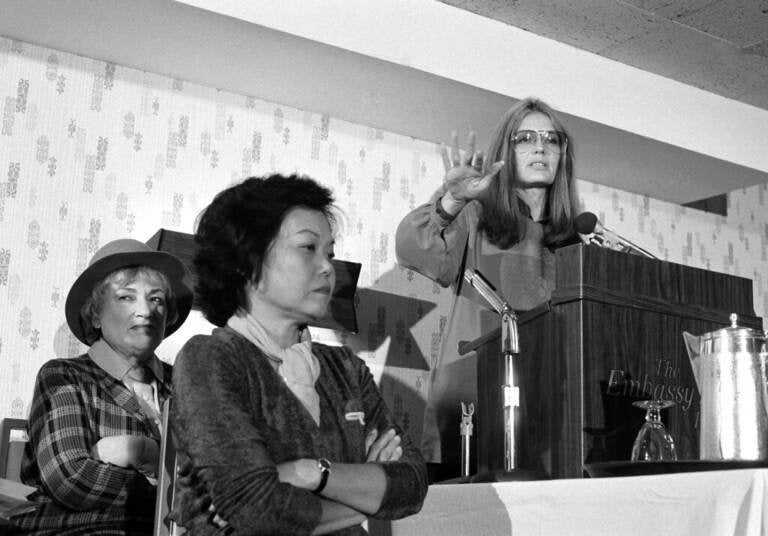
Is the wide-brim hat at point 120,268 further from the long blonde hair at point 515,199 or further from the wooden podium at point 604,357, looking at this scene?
the wooden podium at point 604,357

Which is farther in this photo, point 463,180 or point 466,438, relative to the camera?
point 463,180

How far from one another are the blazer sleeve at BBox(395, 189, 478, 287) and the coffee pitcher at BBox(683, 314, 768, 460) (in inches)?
44.2

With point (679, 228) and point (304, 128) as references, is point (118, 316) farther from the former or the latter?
point (679, 228)

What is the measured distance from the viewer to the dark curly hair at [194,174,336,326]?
1.70 meters

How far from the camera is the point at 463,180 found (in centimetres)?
251

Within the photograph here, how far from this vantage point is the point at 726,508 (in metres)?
1.41

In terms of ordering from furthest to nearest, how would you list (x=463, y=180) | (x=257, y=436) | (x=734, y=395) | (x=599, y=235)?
1. (x=463, y=180)
2. (x=599, y=235)
3. (x=734, y=395)
4. (x=257, y=436)

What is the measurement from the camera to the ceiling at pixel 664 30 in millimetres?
3955

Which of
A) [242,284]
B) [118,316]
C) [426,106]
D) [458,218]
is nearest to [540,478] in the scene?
[242,284]

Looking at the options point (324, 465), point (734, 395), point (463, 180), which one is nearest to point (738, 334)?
point (734, 395)

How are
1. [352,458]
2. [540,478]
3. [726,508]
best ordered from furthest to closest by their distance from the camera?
1. [540,478]
2. [352,458]
3. [726,508]

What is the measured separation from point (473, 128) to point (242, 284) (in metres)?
2.68

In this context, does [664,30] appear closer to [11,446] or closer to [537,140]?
[537,140]

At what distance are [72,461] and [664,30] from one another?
300 centimetres
